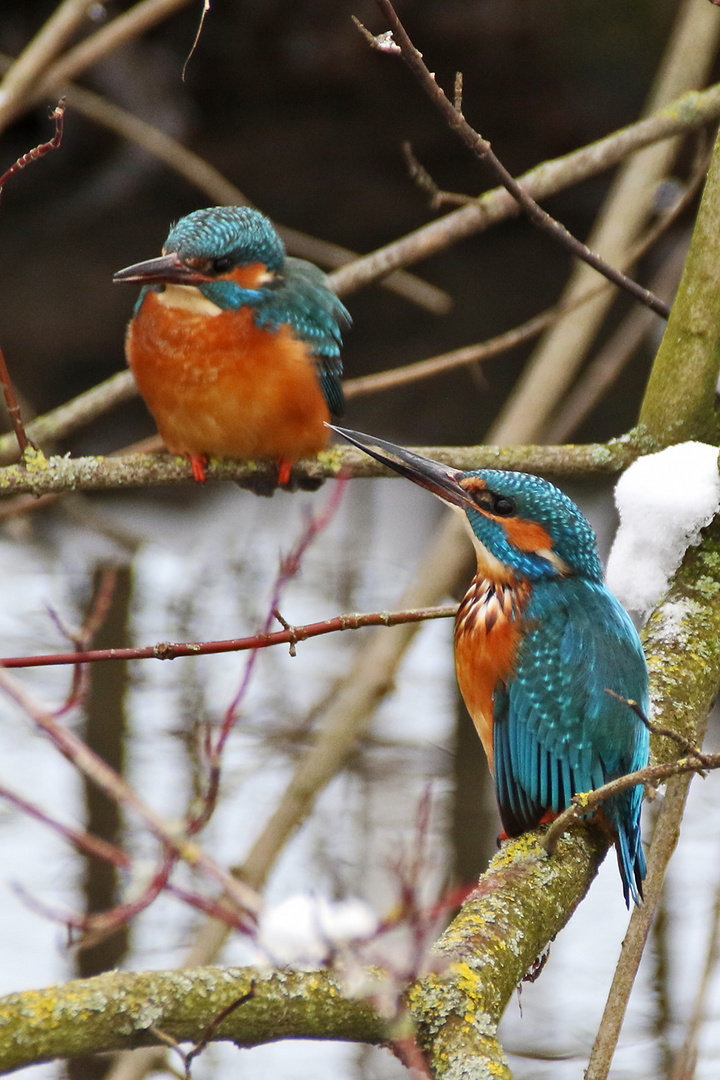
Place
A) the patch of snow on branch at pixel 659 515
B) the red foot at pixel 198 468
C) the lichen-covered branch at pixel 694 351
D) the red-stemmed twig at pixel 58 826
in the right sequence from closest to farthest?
the red-stemmed twig at pixel 58 826
the patch of snow on branch at pixel 659 515
the lichen-covered branch at pixel 694 351
the red foot at pixel 198 468

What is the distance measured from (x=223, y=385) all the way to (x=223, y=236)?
31 cm

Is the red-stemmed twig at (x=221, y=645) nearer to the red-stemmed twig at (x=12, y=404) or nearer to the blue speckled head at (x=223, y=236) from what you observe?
the red-stemmed twig at (x=12, y=404)

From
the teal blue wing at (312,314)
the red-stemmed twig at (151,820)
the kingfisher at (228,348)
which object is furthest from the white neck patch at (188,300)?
the red-stemmed twig at (151,820)

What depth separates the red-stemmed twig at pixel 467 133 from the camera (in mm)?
1746

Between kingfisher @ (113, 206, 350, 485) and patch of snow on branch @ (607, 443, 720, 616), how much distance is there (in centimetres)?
71

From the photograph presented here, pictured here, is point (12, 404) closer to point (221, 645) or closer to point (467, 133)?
point (221, 645)

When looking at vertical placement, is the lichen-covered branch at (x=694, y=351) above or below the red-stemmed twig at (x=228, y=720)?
above

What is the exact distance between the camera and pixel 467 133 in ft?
6.23

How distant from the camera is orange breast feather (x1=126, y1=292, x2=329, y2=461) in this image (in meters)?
2.49

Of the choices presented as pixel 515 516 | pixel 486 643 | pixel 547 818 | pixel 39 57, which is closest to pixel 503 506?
pixel 515 516

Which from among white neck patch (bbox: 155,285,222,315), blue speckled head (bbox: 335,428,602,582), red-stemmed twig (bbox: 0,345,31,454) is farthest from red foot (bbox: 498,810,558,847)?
white neck patch (bbox: 155,285,222,315)

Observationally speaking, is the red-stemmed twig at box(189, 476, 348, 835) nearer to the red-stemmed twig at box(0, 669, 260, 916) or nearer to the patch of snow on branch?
the red-stemmed twig at box(0, 669, 260, 916)

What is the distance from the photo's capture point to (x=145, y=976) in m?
1.16

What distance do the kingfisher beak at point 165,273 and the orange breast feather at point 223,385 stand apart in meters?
0.12
